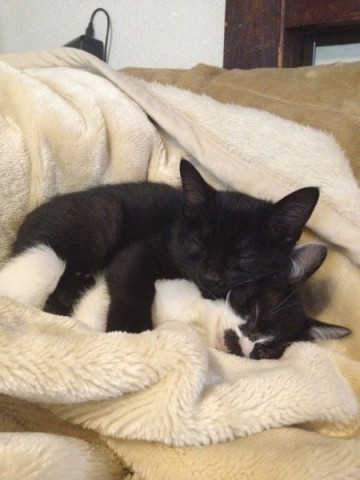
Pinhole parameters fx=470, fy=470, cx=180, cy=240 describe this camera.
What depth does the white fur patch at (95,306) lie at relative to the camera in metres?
1.07

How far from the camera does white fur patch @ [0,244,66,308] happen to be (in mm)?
1010

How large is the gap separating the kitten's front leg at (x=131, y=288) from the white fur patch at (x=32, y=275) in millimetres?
124

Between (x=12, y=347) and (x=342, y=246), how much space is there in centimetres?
78

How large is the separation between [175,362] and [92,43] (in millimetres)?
2011

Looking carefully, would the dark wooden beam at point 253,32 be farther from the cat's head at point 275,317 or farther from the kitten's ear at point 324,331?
the kitten's ear at point 324,331

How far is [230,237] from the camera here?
1062 mm

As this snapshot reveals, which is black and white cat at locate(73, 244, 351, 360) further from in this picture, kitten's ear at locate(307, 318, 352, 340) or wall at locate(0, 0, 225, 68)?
wall at locate(0, 0, 225, 68)

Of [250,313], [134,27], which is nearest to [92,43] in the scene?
[134,27]

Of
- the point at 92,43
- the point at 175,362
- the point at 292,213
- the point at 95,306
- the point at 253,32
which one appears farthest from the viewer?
the point at 92,43

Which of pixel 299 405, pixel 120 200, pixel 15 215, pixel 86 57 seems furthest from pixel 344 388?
pixel 86 57

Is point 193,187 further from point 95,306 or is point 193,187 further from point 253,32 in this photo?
point 253,32

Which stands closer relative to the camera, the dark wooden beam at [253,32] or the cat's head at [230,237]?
the cat's head at [230,237]

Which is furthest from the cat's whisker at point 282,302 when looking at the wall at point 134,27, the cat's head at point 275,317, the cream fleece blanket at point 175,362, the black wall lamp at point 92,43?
the black wall lamp at point 92,43

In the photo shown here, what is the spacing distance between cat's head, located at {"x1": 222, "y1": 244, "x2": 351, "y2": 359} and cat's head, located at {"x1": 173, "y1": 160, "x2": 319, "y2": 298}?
3cm
